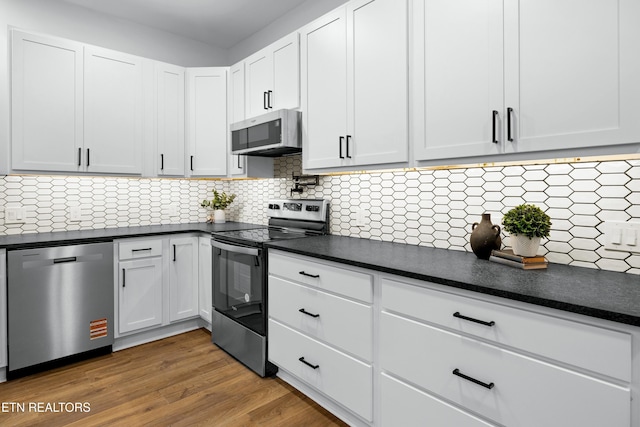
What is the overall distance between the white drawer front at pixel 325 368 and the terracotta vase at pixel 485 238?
789mm

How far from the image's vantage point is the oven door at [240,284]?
2.40 metres

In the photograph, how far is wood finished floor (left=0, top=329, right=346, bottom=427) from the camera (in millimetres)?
1969

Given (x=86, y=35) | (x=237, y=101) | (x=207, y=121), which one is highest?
(x=86, y=35)

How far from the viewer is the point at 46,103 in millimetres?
2680

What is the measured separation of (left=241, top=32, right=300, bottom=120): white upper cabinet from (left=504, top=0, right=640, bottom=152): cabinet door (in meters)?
1.51

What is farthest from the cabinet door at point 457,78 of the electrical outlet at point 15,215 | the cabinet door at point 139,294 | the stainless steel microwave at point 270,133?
the electrical outlet at point 15,215

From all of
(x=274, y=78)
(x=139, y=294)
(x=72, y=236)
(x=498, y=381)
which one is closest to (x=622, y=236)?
(x=498, y=381)

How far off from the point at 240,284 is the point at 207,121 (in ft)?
5.57

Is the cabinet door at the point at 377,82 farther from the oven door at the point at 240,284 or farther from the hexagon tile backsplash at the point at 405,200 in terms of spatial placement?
the oven door at the point at 240,284

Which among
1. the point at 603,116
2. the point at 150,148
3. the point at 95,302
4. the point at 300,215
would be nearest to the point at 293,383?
the point at 300,215

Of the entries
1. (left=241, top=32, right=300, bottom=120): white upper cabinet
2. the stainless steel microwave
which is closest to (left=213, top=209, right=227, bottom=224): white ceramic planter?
the stainless steel microwave

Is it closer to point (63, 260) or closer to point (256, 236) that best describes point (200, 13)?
point (256, 236)

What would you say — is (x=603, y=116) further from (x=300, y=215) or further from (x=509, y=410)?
(x=300, y=215)

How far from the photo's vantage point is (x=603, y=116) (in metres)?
1.29
